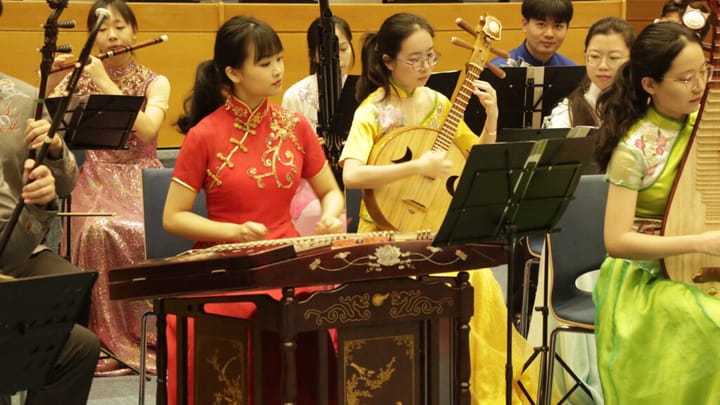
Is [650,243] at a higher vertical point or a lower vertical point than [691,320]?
higher

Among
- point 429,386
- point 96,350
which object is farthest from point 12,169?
point 429,386

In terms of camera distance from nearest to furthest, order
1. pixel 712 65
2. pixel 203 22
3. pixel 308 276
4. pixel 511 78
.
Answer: pixel 308 276 → pixel 712 65 → pixel 511 78 → pixel 203 22

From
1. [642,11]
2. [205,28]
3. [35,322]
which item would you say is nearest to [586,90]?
[35,322]

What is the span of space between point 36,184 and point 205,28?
14.4ft

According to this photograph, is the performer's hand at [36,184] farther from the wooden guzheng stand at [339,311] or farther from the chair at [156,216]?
the chair at [156,216]

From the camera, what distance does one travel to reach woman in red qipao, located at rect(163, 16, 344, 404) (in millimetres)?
3164

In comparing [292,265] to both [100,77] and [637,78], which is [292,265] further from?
[100,77]

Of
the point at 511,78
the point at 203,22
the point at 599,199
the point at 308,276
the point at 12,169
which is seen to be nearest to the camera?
the point at 308,276

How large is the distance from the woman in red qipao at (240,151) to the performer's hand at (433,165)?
0.28m

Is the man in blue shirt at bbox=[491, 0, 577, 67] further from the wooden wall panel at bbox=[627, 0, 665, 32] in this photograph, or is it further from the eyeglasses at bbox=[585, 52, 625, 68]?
the wooden wall panel at bbox=[627, 0, 665, 32]

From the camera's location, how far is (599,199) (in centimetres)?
360

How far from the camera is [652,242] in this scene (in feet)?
9.25

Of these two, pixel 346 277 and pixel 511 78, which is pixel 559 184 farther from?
pixel 511 78

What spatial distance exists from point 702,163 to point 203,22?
478cm
